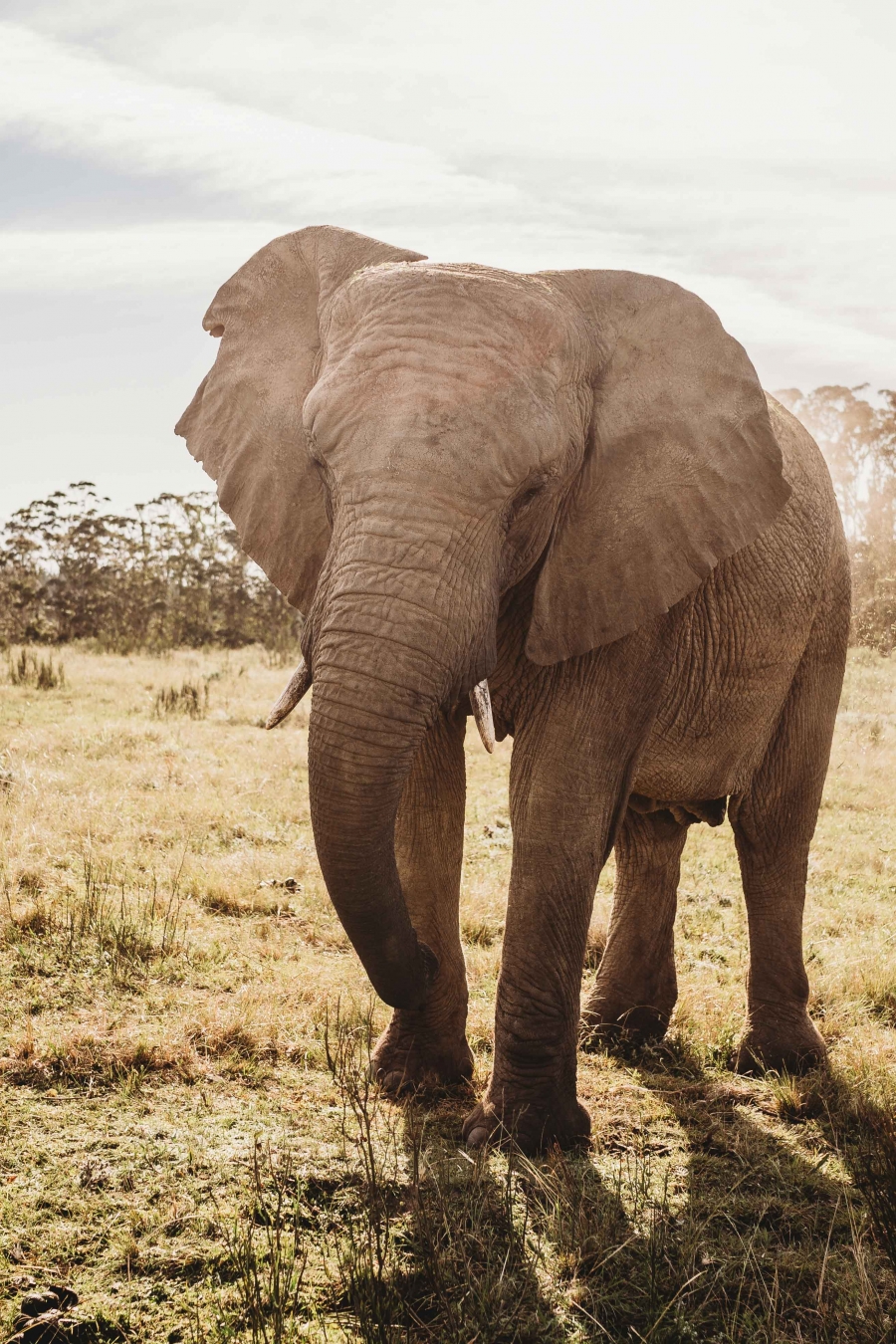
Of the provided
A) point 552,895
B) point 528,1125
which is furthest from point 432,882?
point 528,1125

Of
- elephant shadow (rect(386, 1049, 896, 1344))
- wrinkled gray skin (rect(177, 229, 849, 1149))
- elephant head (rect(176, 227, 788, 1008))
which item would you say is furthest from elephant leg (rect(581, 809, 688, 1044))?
elephant head (rect(176, 227, 788, 1008))

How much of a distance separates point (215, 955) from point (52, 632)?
17870 mm

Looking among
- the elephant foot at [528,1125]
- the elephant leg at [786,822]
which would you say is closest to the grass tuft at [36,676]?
the elephant leg at [786,822]

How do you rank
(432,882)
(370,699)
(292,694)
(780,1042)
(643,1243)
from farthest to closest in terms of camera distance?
(780,1042)
(432,882)
(292,694)
(643,1243)
(370,699)

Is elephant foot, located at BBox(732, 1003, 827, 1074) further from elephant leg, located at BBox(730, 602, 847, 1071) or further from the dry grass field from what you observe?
the dry grass field

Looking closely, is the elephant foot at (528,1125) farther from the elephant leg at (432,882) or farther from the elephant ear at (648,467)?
the elephant ear at (648,467)

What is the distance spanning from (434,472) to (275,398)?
4.43ft

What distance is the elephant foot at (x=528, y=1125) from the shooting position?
4238 millimetres

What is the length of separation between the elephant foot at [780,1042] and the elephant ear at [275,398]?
2.88 m

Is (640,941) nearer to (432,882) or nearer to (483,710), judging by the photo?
(432,882)

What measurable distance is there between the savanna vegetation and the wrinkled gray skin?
0.42 m

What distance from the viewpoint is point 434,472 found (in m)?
3.48

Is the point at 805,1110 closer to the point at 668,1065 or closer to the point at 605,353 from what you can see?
the point at 668,1065

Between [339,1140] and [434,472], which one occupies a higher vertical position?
[434,472]
